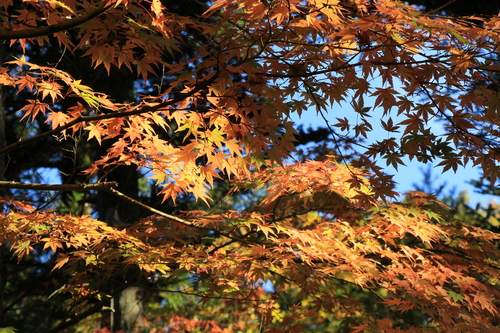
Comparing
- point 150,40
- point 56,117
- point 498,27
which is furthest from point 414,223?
point 56,117

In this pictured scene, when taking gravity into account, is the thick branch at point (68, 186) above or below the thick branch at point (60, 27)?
below

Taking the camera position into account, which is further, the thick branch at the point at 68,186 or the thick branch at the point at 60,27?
the thick branch at the point at 68,186

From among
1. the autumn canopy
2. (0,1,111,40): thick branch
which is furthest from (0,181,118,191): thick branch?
(0,1,111,40): thick branch

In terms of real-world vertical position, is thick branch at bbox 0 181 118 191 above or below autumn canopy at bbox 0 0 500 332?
below

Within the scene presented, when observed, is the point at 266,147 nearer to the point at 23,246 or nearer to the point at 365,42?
the point at 365,42

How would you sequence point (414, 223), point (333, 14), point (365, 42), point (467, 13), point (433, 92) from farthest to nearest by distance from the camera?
point (467, 13)
point (414, 223)
point (433, 92)
point (365, 42)
point (333, 14)

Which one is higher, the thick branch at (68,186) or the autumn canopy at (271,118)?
the autumn canopy at (271,118)

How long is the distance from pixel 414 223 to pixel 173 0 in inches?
199

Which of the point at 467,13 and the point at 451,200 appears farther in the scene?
the point at 451,200

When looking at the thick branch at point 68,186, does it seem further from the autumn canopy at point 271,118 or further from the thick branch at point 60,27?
the thick branch at point 60,27

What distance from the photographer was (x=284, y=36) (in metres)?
2.78

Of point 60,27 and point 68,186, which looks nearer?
point 60,27

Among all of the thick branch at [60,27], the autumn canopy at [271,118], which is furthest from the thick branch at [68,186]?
the thick branch at [60,27]

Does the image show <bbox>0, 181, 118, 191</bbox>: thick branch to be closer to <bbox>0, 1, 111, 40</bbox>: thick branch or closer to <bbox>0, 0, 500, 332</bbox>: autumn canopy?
<bbox>0, 0, 500, 332</bbox>: autumn canopy
